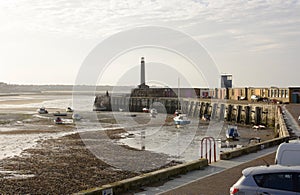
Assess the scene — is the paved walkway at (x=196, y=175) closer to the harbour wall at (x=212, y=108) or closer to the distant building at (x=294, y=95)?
the harbour wall at (x=212, y=108)

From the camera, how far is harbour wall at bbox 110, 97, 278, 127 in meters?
55.5

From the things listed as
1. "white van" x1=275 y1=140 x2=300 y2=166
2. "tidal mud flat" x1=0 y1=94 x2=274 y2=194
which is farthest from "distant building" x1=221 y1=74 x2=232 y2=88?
"white van" x1=275 y1=140 x2=300 y2=166

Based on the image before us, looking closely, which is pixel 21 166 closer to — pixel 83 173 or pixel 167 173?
pixel 83 173

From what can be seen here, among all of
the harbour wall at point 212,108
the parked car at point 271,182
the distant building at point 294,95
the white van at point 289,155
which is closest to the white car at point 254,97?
the harbour wall at point 212,108

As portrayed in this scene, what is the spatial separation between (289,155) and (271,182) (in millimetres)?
2727

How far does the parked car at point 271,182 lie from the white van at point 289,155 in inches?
90.2

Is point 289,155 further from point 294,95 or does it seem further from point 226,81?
point 226,81

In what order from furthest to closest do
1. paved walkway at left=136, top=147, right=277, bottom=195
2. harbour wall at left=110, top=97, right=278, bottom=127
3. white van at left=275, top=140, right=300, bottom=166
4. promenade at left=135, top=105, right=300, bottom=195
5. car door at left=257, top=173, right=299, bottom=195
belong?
harbour wall at left=110, top=97, right=278, bottom=127
paved walkway at left=136, top=147, right=277, bottom=195
promenade at left=135, top=105, right=300, bottom=195
white van at left=275, top=140, right=300, bottom=166
car door at left=257, top=173, right=299, bottom=195

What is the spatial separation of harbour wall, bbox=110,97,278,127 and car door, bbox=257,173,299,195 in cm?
4333

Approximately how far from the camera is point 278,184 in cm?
831

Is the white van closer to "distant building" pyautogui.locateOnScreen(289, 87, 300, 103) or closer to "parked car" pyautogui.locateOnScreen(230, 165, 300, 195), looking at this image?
"parked car" pyautogui.locateOnScreen(230, 165, 300, 195)

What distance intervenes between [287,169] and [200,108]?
6718cm

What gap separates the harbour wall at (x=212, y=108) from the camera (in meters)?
55.5

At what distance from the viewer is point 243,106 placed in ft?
200
